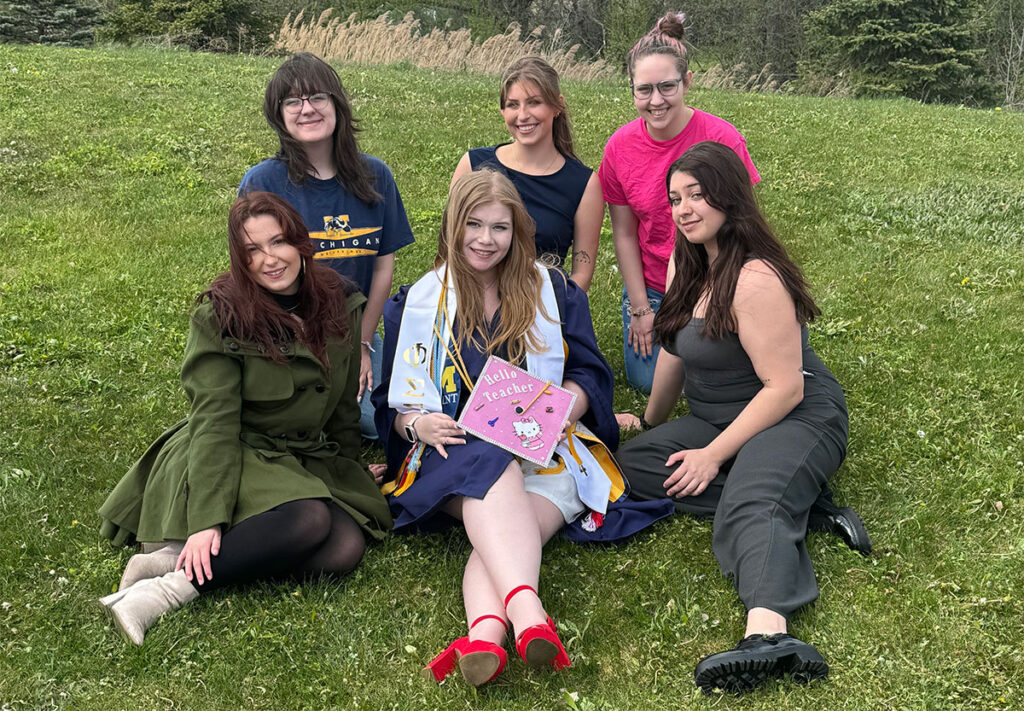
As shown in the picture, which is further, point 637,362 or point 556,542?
point 637,362

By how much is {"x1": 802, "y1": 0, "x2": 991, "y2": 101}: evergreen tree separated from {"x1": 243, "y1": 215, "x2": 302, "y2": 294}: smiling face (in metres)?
21.7

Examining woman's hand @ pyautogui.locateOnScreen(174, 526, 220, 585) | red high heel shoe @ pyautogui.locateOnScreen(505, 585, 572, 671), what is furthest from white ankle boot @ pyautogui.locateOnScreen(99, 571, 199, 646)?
red high heel shoe @ pyautogui.locateOnScreen(505, 585, 572, 671)

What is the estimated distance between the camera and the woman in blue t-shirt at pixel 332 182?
166 inches

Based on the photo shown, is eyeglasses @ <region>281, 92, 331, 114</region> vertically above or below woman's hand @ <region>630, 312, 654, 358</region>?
above

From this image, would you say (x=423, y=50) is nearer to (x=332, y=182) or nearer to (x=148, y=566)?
(x=332, y=182)

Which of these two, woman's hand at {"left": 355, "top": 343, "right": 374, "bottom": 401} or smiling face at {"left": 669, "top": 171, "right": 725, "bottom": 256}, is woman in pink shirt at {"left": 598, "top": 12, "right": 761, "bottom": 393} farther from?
woman's hand at {"left": 355, "top": 343, "right": 374, "bottom": 401}

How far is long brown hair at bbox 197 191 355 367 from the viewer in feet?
11.8

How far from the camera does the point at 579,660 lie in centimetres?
332

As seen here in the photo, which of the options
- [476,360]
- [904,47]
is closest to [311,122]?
[476,360]

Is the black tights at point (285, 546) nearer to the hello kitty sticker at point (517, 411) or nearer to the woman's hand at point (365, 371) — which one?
the hello kitty sticker at point (517, 411)

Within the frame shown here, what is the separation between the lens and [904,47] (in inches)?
912

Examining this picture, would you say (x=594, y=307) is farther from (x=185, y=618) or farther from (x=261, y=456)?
(x=185, y=618)

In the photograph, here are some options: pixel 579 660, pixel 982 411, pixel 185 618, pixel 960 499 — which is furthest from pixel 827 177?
pixel 185 618

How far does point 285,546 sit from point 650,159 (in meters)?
2.92
